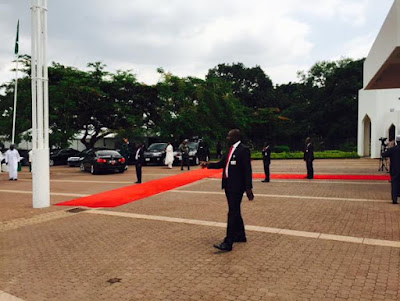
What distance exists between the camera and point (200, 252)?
217 inches

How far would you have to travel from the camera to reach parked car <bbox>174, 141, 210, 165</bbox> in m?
24.0

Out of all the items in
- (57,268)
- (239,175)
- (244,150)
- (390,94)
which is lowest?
(57,268)

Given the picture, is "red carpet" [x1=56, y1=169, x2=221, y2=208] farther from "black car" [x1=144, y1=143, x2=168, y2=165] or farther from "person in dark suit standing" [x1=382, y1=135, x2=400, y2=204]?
"black car" [x1=144, y1=143, x2=168, y2=165]

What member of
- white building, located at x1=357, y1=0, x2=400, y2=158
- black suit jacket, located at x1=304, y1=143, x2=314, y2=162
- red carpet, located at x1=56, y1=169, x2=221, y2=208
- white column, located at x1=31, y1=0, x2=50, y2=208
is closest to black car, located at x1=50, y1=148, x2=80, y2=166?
red carpet, located at x1=56, y1=169, x2=221, y2=208

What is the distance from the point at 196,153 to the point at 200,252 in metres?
18.7

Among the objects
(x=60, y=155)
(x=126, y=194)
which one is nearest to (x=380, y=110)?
(x=126, y=194)

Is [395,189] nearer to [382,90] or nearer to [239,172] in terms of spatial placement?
[239,172]

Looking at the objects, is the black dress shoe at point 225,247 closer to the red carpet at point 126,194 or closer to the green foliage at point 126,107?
the red carpet at point 126,194

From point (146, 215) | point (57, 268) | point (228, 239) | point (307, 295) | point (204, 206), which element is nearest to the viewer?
point (307, 295)

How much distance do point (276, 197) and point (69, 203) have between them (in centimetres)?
606

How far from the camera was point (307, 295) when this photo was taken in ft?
12.8

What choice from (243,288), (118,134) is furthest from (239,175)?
(118,134)

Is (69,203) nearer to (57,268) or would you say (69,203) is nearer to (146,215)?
(146,215)

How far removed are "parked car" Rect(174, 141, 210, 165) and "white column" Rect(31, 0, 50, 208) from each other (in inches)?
530
